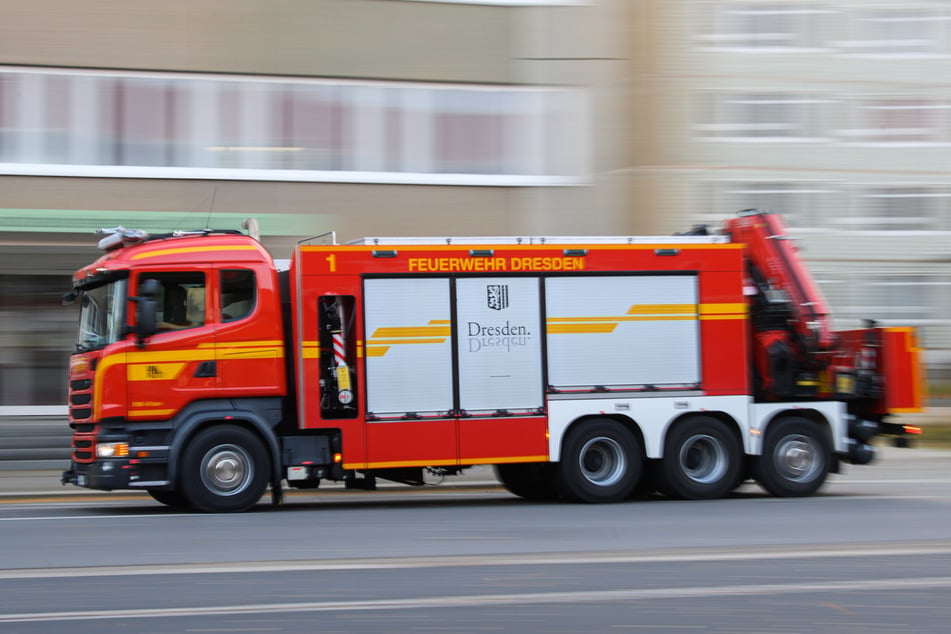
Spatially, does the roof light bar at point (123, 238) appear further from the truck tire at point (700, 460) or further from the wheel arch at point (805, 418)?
the wheel arch at point (805, 418)

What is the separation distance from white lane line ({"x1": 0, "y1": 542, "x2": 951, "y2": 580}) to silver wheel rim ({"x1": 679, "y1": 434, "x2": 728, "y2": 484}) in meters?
3.81

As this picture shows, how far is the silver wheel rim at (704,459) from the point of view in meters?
13.1

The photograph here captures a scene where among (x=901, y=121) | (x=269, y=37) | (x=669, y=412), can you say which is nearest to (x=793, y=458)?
(x=669, y=412)

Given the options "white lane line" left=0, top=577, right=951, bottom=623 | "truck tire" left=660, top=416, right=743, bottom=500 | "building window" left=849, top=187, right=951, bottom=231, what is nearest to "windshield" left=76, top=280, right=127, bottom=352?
"white lane line" left=0, top=577, right=951, bottom=623

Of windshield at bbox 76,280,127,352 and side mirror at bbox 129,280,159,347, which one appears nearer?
side mirror at bbox 129,280,159,347

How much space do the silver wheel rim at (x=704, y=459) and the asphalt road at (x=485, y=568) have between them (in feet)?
1.38

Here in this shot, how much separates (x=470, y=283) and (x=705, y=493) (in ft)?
11.3

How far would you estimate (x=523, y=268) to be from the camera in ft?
41.9

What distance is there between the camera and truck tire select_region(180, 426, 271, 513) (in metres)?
11.8

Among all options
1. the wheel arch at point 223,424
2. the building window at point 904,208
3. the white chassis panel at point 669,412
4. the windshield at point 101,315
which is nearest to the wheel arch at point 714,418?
the white chassis panel at point 669,412

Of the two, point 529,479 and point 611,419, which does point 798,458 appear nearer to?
point 611,419

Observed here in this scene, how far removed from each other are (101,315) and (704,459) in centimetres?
659

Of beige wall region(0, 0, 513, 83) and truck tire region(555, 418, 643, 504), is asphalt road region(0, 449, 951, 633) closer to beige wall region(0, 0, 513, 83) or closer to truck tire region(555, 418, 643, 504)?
truck tire region(555, 418, 643, 504)

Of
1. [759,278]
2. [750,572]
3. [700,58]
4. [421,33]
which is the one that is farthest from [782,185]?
[750,572]
